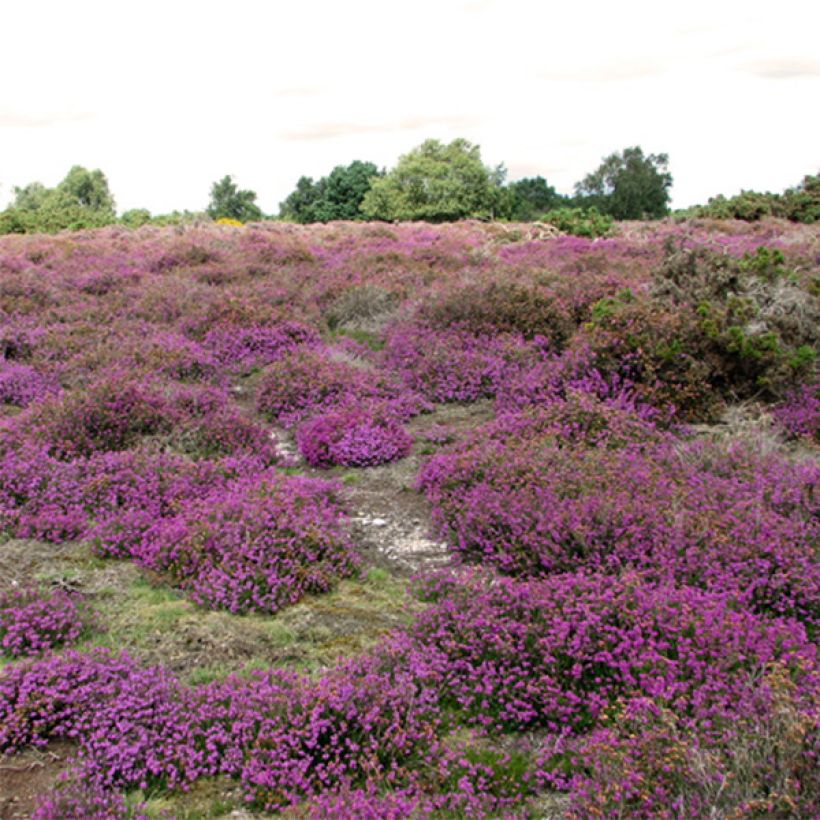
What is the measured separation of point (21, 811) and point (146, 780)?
59 cm

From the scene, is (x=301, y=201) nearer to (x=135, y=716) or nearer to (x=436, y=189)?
(x=436, y=189)

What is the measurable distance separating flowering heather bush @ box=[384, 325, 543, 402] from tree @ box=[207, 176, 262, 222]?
73.7 m

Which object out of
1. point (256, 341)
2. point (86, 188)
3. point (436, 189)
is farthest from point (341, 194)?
point (256, 341)

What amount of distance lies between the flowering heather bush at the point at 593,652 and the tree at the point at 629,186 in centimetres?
6428

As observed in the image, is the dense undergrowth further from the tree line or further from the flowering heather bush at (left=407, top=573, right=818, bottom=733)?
the tree line

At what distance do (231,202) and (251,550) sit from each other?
3212 inches

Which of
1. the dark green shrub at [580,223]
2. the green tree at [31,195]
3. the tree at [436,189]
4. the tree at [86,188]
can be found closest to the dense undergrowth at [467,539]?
the dark green shrub at [580,223]

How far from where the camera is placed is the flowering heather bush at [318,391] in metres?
10.7

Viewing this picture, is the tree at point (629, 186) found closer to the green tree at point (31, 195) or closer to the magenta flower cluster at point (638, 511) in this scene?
the green tree at point (31, 195)

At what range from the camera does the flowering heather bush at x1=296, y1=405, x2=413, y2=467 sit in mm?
9211

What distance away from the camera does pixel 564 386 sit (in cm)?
1024

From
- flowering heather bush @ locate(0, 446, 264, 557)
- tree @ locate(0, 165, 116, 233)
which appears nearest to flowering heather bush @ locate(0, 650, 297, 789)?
flowering heather bush @ locate(0, 446, 264, 557)

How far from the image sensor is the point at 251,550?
649 centimetres

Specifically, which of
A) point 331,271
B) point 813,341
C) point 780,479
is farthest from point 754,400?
point 331,271
